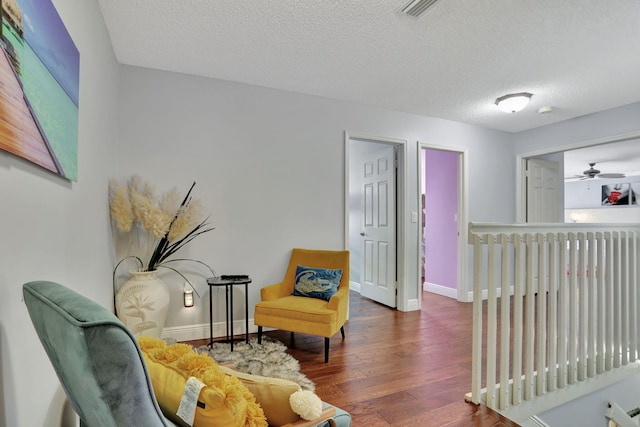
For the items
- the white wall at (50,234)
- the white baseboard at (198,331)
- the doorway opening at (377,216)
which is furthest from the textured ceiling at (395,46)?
Result: the white baseboard at (198,331)

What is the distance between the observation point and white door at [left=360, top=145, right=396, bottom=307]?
405 centimetres

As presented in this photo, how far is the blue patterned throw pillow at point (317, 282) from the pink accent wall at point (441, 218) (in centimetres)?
242

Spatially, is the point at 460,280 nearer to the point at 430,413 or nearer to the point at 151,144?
the point at 430,413

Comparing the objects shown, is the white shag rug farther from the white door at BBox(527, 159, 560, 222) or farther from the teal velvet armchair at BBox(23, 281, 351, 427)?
the white door at BBox(527, 159, 560, 222)

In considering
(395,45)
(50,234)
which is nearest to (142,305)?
(50,234)

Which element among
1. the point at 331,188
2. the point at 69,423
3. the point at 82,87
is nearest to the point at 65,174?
the point at 82,87

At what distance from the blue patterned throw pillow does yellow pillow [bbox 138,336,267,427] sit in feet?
6.56

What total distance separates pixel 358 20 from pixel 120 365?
7.61 ft

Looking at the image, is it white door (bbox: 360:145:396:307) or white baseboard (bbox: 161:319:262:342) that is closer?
white baseboard (bbox: 161:319:262:342)

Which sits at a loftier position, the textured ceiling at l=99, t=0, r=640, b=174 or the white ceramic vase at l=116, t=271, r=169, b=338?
the textured ceiling at l=99, t=0, r=640, b=174

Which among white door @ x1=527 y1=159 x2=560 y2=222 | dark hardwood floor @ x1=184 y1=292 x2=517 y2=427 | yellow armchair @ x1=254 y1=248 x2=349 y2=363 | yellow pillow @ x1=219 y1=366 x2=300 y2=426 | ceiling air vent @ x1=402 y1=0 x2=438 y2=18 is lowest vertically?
dark hardwood floor @ x1=184 y1=292 x2=517 y2=427

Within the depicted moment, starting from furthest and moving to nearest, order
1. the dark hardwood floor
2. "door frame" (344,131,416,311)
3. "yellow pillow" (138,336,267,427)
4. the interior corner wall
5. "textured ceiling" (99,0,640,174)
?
"door frame" (344,131,416,311) < the interior corner wall < "textured ceiling" (99,0,640,174) < the dark hardwood floor < "yellow pillow" (138,336,267,427)

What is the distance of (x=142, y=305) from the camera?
239cm

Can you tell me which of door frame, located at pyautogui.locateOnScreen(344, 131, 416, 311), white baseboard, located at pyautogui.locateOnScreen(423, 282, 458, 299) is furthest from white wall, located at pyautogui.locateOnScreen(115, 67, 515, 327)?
white baseboard, located at pyautogui.locateOnScreen(423, 282, 458, 299)
